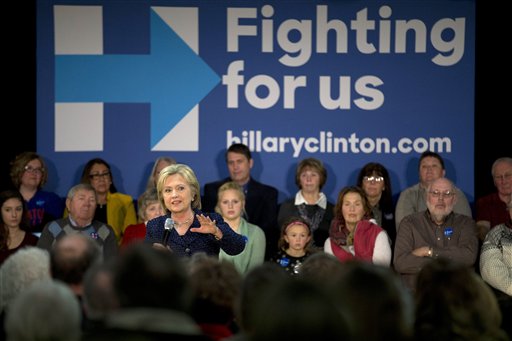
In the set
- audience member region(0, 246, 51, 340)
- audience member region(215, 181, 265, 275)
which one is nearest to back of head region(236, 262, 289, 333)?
audience member region(0, 246, 51, 340)

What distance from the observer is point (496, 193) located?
6664mm

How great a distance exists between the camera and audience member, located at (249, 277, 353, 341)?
1.90 metres

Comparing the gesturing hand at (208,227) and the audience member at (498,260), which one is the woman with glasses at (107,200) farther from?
the audience member at (498,260)

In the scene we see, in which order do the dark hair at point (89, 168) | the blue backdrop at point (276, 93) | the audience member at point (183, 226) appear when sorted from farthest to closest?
the blue backdrop at point (276, 93) < the dark hair at point (89, 168) < the audience member at point (183, 226)

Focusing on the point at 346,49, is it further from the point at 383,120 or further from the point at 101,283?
the point at 101,283

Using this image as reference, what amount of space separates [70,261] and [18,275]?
511 mm

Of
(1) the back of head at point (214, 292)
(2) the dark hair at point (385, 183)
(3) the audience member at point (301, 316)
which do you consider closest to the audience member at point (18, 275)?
(1) the back of head at point (214, 292)

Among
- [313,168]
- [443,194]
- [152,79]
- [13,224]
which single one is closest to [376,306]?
[443,194]

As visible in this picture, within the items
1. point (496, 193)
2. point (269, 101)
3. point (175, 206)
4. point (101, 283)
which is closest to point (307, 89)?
point (269, 101)

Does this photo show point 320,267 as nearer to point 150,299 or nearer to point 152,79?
point 150,299

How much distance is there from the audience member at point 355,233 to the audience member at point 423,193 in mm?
601

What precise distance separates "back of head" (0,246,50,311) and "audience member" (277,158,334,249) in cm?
321

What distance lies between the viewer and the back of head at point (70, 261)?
9.55 feet

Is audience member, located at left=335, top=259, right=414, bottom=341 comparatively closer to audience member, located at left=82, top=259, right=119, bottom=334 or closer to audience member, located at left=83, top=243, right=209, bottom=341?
audience member, located at left=83, top=243, right=209, bottom=341
